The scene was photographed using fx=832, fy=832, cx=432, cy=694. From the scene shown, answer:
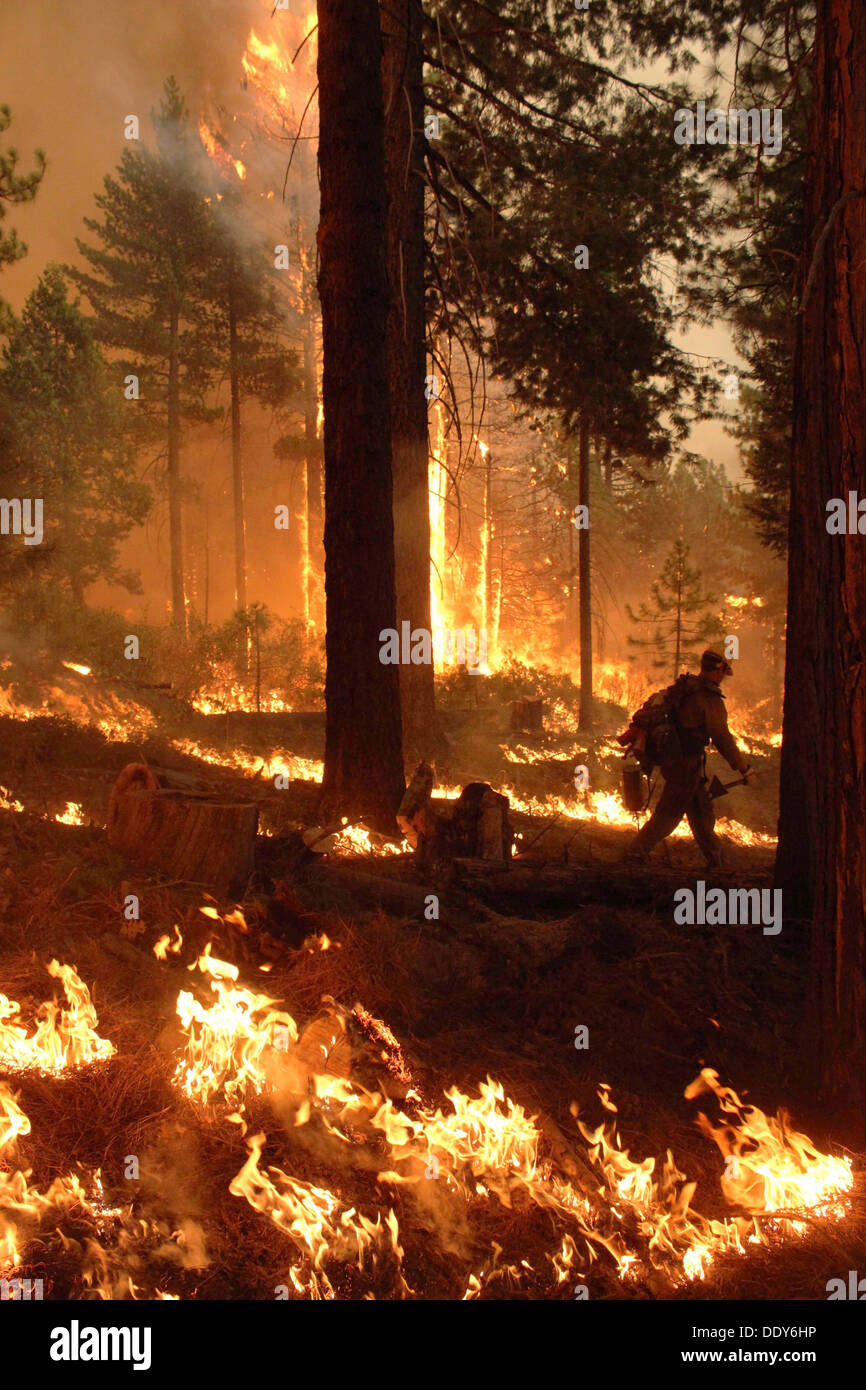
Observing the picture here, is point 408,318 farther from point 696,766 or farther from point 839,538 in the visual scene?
point 839,538

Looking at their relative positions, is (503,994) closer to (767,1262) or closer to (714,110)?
(767,1262)

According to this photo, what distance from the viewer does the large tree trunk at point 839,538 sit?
336 cm

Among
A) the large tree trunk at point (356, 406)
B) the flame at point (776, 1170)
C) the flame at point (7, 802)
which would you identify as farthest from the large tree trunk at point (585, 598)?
the flame at point (776, 1170)

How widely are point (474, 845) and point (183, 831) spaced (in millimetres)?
2244

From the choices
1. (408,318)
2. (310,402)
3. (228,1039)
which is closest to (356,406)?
(408,318)

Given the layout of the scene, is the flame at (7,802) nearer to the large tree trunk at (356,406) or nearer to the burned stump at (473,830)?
the large tree trunk at (356,406)

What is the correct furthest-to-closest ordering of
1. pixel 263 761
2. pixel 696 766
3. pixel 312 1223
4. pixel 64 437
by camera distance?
1. pixel 64 437
2. pixel 263 761
3. pixel 696 766
4. pixel 312 1223

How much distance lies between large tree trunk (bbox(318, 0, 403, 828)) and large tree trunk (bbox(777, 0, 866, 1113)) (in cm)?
407

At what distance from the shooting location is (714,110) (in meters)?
9.87

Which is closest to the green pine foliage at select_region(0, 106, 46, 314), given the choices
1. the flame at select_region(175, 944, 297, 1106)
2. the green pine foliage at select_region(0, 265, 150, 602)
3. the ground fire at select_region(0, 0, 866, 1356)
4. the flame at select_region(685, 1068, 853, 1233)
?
the ground fire at select_region(0, 0, 866, 1356)

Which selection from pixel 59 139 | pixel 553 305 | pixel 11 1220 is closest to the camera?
pixel 11 1220

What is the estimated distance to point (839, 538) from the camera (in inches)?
133

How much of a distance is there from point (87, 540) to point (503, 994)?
25.4m

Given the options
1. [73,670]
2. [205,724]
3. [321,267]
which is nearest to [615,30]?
[321,267]
